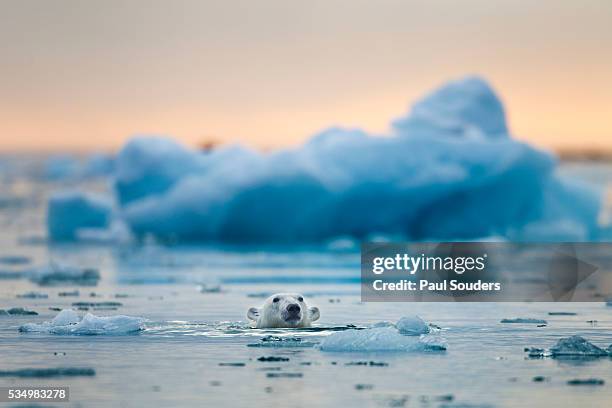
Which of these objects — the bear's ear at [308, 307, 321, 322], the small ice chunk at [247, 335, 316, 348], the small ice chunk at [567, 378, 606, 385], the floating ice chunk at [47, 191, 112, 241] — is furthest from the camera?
the floating ice chunk at [47, 191, 112, 241]

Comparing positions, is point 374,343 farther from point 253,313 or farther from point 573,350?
point 253,313

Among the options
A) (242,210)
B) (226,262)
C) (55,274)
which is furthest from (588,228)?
(55,274)

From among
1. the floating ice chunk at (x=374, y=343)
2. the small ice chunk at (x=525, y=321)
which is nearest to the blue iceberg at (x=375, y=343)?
the floating ice chunk at (x=374, y=343)

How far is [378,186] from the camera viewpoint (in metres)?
23.9

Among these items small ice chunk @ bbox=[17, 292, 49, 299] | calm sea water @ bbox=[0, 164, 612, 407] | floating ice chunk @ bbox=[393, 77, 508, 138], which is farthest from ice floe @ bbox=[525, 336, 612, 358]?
floating ice chunk @ bbox=[393, 77, 508, 138]

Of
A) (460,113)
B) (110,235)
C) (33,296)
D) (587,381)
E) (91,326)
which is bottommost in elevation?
(587,381)

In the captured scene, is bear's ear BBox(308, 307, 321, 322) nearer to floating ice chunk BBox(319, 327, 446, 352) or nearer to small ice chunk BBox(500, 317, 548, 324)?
floating ice chunk BBox(319, 327, 446, 352)

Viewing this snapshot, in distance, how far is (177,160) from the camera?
25891 millimetres

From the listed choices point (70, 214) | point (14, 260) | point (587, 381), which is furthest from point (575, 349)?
point (70, 214)

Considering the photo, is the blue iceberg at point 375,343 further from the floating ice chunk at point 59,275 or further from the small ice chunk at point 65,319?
the floating ice chunk at point 59,275

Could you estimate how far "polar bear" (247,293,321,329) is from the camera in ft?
34.7

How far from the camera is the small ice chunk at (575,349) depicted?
9195 millimetres

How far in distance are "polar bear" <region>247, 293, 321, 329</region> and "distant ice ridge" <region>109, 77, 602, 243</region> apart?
12.9 m

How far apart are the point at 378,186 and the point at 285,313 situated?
44.2ft
